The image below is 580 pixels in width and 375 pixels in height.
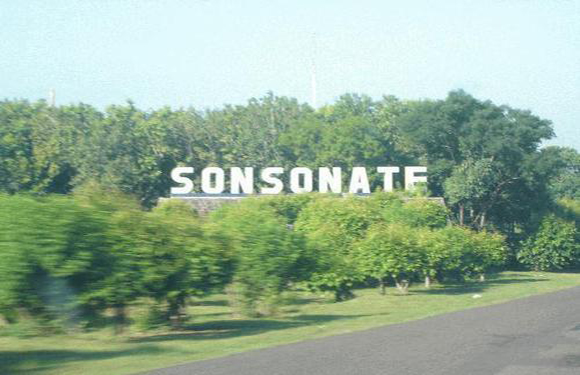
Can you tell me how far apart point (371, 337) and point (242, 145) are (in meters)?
66.9

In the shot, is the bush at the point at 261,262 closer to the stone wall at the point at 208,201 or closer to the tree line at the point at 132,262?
the tree line at the point at 132,262

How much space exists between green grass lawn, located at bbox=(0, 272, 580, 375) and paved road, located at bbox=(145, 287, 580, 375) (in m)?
1.03

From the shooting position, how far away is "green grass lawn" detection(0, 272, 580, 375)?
15.2m

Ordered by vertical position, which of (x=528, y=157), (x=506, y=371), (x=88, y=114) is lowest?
(x=506, y=371)

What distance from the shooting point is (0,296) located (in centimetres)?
1680

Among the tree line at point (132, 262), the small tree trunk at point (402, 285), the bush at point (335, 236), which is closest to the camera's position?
the tree line at point (132, 262)

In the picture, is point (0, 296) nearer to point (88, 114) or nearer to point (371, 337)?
point (371, 337)

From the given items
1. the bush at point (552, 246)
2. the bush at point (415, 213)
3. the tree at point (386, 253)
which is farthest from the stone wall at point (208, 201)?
the tree at point (386, 253)

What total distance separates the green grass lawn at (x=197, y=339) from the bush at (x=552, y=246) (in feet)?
114

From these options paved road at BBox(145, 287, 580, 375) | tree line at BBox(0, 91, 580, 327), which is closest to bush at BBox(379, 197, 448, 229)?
tree line at BBox(0, 91, 580, 327)

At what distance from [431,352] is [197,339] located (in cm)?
561

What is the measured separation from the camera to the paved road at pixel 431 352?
14.1m

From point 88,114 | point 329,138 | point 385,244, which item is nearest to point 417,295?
point 385,244

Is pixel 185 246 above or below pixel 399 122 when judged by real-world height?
below
